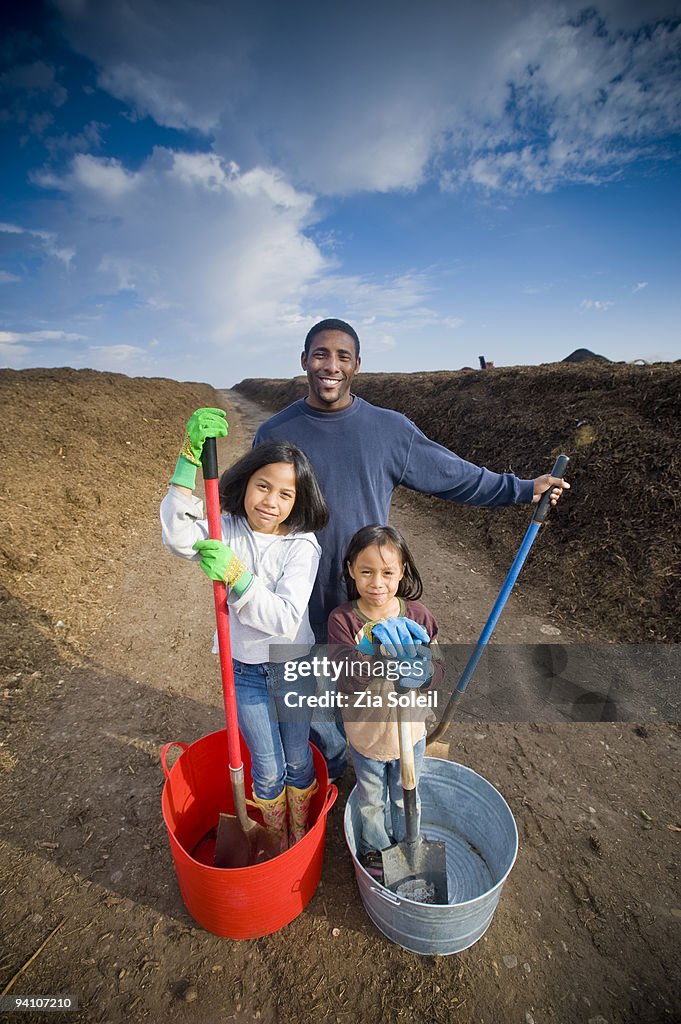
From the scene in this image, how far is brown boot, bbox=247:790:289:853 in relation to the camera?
2473 mm

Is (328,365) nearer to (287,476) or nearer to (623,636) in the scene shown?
(287,476)

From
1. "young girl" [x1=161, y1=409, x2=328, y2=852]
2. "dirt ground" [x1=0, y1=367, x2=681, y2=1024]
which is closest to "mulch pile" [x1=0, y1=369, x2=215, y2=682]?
"dirt ground" [x1=0, y1=367, x2=681, y2=1024]

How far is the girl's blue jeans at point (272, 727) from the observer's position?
230 cm

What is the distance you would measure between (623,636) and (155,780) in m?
4.49

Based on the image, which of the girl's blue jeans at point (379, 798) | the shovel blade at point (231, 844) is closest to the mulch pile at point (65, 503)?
the shovel blade at point (231, 844)

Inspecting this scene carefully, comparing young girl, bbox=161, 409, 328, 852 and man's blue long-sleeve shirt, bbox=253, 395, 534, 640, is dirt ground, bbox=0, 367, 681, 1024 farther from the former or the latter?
man's blue long-sleeve shirt, bbox=253, 395, 534, 640

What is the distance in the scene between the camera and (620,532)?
557 cm

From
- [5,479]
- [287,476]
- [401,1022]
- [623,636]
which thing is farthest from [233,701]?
[5,479]

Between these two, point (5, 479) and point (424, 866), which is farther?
point (5, 479)

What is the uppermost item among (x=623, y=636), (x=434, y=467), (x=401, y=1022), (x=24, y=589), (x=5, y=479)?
(x=434, y=467)

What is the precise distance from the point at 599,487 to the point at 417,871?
5.47m

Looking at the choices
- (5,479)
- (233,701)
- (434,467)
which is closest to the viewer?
(233,701)

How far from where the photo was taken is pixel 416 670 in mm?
1977

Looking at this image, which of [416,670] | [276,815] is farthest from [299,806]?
[416,670]
